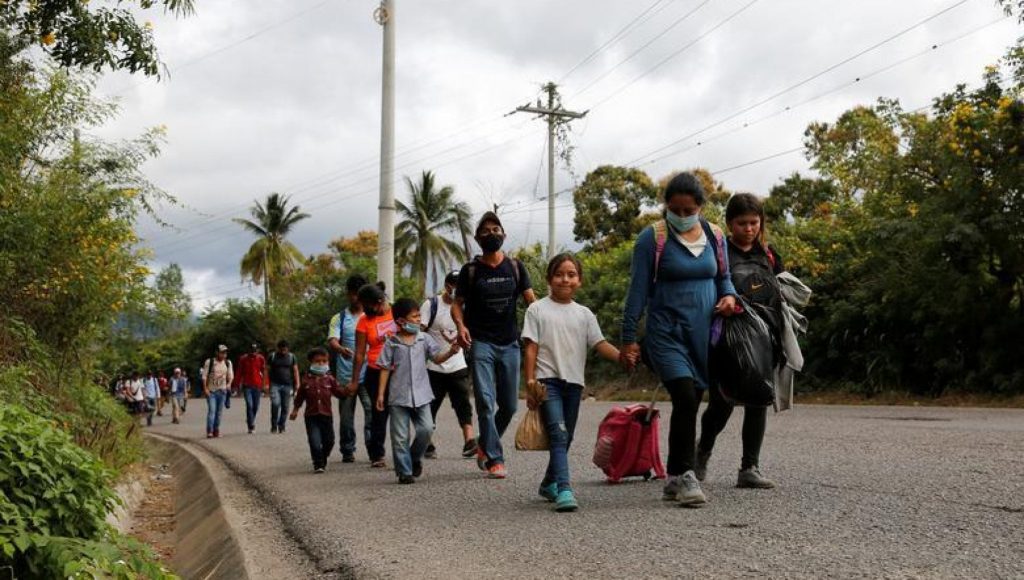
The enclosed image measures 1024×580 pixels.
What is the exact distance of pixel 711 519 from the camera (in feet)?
17.7

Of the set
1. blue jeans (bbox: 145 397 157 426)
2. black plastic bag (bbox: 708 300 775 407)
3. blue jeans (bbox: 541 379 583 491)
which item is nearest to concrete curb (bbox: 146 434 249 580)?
blue jeans (bbox: 541 379 583 491)

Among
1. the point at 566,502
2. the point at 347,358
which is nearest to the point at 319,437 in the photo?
the point at 347,358

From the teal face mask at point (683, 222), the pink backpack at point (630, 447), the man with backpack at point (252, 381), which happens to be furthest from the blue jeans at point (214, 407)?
the teal face mask at point (683, 222)

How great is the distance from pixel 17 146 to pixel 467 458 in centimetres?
550

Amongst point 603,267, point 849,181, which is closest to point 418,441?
point 849,181

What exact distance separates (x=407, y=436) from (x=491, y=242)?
5.89ft

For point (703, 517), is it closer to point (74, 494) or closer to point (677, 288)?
point (677, 288)

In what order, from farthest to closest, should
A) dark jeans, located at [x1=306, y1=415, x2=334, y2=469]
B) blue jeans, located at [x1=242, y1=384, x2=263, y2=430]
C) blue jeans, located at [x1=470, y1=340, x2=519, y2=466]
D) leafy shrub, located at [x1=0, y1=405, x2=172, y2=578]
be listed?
blue jeans, located at [x1=242, y1=384, x2=263, y2=430]
dark jeans, located at [x1=306, y1=415, x2=334, y2=469]
blue jeans, located at [x1=470, y1=340, x2=519, y2=466]
leafy shrub, located at [x1=0, y1=405, x2=172, y2=578]

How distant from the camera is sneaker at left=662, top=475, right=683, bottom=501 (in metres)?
5.89

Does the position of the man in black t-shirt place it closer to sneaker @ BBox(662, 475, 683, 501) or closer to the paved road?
the paved road

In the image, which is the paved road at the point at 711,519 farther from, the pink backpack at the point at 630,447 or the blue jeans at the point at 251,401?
the blue jeans at the point at 251,401

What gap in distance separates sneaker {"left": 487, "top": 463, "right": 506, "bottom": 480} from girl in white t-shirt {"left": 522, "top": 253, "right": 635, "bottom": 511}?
1.58 meters

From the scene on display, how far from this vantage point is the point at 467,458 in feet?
33.0

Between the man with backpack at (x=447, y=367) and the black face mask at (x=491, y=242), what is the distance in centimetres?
165
